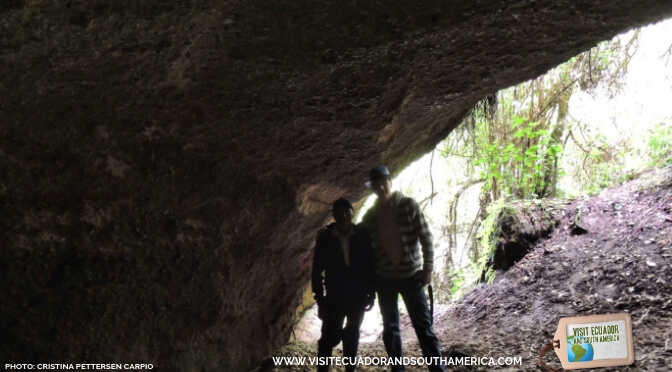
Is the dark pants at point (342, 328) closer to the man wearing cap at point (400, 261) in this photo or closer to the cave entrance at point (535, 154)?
the man wearing cap at point (400, 261)

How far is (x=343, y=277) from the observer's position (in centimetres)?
311

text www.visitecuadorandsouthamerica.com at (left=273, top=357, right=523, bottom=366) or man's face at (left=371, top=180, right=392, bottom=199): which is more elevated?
man's face at (left=371, top=180, right=392, bottom=199)

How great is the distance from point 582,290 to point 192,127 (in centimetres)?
354

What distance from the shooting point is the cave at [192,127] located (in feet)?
7.27

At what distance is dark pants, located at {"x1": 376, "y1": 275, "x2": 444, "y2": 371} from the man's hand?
0.04 m

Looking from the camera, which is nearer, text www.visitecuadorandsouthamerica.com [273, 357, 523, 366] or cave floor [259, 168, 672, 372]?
text www.visitecuadorandsouthamerica.com [273, 357, 523, 366]

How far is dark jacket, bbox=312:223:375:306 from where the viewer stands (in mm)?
3107

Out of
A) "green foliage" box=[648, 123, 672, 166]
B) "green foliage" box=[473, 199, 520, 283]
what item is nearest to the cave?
"green foliage" box=[473, 199, 520, 283]

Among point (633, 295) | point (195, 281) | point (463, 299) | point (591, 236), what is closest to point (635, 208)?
point (591, 236)

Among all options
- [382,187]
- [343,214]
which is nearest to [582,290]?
[382,187]

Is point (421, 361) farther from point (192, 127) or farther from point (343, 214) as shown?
point (192, 127)

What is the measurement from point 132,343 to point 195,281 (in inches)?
22.0

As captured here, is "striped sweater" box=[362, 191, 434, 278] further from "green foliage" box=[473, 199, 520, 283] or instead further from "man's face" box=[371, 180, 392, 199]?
"green foliage" box=[473, 199, 520, 283]

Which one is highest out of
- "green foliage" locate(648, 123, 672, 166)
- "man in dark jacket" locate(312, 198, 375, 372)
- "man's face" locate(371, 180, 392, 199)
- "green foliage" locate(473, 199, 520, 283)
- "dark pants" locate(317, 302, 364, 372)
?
"green foliage" locate(648, 123, 672, 166)
